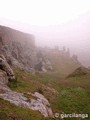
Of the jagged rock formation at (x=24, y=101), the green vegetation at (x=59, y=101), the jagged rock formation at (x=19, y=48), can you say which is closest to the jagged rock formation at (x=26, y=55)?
the jagged rock formation at (x=19, y=48)

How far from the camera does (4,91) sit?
88.6 feet

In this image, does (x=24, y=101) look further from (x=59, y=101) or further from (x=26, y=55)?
(x=26, y=55)

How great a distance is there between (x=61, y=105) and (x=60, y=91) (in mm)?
6488

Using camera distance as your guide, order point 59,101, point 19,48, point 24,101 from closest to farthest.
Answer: point 24,101
point 59,101
point 19,48

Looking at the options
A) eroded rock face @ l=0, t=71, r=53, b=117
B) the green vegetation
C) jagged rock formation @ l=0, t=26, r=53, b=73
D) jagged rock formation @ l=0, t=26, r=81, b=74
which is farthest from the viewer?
jagged rock formation @ l=0, t=26, r=81, b=74

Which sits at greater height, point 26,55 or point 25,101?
point 25,101

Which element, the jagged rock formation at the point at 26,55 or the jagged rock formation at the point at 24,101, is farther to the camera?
the jagged rock formation at the point at 26,55

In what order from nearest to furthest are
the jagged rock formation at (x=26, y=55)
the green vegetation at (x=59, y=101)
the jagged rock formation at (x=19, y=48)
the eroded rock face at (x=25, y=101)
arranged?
1. the green vegetation at (x=59, y=101)
2. the eroded rock face at (x=25, y=101)
3. the jagged rock formation at (x=19, y=48)
4. the jagged rock formation at (x=26, y=55)

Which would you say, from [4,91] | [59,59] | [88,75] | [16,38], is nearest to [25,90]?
[4,91]

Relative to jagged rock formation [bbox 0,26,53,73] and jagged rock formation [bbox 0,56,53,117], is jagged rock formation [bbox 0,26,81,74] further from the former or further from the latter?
jagged rock formation [bbox 0,56,53,117]

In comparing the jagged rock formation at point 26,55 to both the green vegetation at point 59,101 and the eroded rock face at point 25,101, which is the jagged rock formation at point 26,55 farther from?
the eroded rock face at point 25,101

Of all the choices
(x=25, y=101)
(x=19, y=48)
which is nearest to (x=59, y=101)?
(x=25, y=101)

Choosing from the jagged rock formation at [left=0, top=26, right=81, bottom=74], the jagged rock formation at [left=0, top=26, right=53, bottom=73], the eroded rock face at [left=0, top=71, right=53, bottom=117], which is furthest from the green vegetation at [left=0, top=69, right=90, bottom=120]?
the jagged rock formation at [left=0, top=26, right=81, bottom=74]

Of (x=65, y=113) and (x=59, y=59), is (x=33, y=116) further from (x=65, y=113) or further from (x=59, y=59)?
(x=59, y=59)
